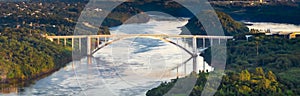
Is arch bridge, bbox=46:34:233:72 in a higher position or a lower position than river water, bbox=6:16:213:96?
higher

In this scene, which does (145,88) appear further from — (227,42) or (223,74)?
(227,42)

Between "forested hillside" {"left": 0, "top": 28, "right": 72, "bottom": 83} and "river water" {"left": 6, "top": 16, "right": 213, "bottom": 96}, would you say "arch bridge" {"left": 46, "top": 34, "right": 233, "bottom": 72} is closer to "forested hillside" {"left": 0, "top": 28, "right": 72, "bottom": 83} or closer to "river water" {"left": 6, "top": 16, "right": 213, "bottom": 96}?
"river water" {"left": 6, "top": 16, "right": 213, "bottom": 96}

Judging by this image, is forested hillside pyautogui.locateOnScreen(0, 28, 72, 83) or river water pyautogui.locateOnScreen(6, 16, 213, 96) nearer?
river water pyautogui.locateOnScreen(6, 16, 213, 96)

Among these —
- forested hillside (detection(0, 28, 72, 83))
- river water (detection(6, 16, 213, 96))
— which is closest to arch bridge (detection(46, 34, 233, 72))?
river water (detection(6, 16, 213, 96))

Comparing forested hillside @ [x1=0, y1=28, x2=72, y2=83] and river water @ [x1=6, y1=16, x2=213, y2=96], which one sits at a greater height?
forested hillside @ [x1=0, y1=28, x2=72, y2=83]

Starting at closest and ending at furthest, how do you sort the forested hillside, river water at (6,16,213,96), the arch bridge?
river water at (6,16,213,96)
the forested hillside
the arch bridge

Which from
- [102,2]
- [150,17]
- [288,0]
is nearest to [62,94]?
[150,17]

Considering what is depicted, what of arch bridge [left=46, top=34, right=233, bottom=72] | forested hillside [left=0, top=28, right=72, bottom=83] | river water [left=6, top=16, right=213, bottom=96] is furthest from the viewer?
arch bridge [left=46, top=34, right=233, bottom=72]

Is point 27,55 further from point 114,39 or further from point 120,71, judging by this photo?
point 114,39

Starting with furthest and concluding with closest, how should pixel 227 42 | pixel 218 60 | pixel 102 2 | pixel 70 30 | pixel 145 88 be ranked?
pixel 102 2 < pixel 70 30 < pixel 227 42 < pixel 218 60 < pixel 145 88
